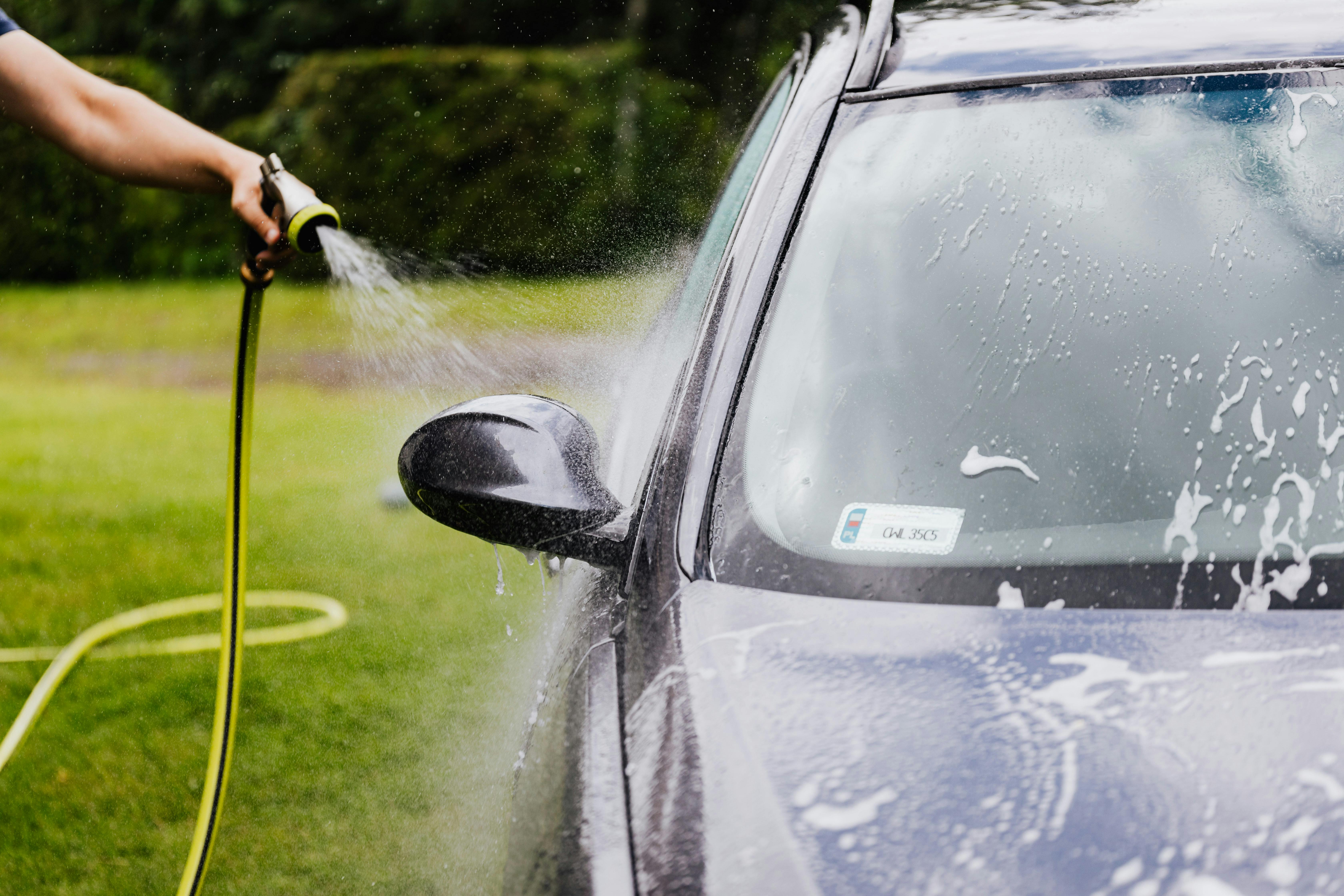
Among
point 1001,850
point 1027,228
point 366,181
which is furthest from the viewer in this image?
point 366,181

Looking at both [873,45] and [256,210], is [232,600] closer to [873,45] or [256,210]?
[256,210]

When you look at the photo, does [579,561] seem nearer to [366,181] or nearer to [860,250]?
[860,250]

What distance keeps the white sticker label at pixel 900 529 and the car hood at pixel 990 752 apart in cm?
9

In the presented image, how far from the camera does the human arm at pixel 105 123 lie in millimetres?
2199

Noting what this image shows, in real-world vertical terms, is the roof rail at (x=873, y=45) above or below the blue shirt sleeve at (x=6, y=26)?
Result: below

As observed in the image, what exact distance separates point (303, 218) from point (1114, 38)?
1.26m

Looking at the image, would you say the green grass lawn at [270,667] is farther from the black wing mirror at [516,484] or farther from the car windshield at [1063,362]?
the car windshield at [1063,362]

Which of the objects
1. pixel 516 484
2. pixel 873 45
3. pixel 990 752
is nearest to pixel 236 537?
pixel 516 484

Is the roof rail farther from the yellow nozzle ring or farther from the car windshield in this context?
the yellow nozzle ring

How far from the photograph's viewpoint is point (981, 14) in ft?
7.07

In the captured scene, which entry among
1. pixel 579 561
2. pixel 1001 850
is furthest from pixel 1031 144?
pixel 1001 850

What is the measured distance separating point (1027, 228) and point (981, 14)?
0.60 meters

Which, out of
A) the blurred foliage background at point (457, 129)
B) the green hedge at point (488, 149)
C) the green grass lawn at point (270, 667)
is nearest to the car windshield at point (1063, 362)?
the green grass lawn at point (270, 667)

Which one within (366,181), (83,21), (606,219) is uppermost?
(83,21)
